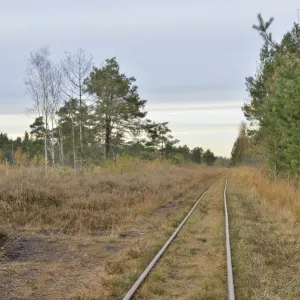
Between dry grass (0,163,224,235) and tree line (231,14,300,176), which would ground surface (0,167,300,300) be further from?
tree line (231,14,300,176)

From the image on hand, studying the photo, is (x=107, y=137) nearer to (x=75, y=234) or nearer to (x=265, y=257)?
(x=75, y=234)

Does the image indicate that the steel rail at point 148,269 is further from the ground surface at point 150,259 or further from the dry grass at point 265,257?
the dry grass at point 265,257

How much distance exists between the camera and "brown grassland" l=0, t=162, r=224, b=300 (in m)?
6.84

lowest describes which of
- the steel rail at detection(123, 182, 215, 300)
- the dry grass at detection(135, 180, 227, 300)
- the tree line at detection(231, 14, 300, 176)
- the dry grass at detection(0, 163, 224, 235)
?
the dry grass at detection(135, 180, 227, 300)

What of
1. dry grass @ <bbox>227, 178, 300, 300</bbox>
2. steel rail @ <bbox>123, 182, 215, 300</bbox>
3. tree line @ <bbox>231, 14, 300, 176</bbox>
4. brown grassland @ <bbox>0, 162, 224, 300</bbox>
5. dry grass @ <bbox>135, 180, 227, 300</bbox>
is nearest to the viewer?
steel rail @ <bbox>123, 182, 215, 300</bbox>

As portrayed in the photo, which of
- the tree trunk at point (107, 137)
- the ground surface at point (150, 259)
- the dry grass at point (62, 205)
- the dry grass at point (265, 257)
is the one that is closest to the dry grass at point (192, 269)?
the ground surface at point (150, 259)

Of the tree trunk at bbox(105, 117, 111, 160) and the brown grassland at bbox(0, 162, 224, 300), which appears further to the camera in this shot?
the tree trunk at bbox(105, 117, 111, 160)

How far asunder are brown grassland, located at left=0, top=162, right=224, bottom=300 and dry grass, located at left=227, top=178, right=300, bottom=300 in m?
1.98

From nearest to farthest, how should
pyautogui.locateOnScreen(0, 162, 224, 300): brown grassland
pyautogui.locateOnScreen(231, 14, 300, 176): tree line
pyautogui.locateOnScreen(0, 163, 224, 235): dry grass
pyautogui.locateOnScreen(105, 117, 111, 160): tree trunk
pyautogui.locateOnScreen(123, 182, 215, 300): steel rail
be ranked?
pyautogui.locateOnScreen(123, 182, 215, 300): steel rail < pyautogui.locateOnScreen(0, 162, 224, 300): brown grassland < pyautogui.locateOnScreen(0, 163, 224, 235): dry grass < pyautogui.locateOnScreen(231, 14, 300, 176): tree line < pyautogui.locateOnScreen(105, 117, 111, 160): tree trunk

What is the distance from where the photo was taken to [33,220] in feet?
40.8

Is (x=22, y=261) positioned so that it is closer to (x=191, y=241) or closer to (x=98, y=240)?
(x=98, y=240)

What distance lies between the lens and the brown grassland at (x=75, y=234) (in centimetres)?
684

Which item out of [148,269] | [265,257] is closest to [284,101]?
[265,257]

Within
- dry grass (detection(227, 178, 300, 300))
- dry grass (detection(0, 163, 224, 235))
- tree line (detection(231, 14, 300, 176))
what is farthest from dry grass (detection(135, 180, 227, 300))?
tree line (detection(231, 14, 300, 176))
